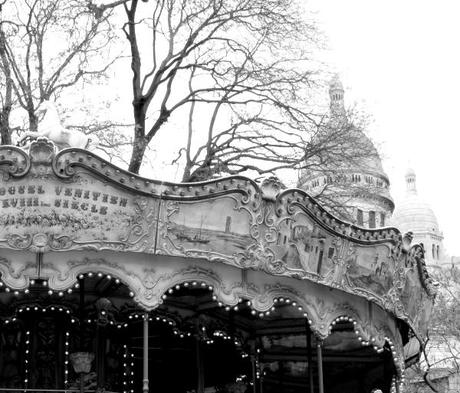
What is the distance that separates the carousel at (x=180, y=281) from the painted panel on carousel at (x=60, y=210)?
2cm

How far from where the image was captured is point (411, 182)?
392ft

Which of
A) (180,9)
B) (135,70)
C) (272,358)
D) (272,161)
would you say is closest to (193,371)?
(272,358)

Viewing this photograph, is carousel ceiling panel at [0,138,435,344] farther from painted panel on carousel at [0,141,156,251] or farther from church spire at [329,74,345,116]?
church spire at [329,74,345,116]

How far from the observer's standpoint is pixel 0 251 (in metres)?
15.3

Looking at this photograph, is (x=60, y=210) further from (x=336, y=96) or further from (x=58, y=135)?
(x=336, y=96)

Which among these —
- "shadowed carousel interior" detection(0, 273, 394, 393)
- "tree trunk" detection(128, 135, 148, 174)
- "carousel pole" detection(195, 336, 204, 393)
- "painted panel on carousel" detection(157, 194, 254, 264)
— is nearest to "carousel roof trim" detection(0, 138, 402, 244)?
"painted panel on carousel" detection(157, 194, 254, 264)

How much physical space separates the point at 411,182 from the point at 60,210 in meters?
107

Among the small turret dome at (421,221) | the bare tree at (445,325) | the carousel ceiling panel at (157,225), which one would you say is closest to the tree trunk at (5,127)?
the carousel ceiling panel at (157,225)

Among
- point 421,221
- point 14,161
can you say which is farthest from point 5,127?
A: point 421,221

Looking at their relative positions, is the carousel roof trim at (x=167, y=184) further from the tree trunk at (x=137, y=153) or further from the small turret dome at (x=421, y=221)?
the small turret dome at (x=421, y=221)

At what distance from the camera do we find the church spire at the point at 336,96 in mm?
25495

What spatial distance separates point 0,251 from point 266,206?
456 cm

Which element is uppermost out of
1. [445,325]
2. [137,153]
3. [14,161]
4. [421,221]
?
[421,221]

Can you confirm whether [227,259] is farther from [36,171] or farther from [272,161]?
[272,161]
